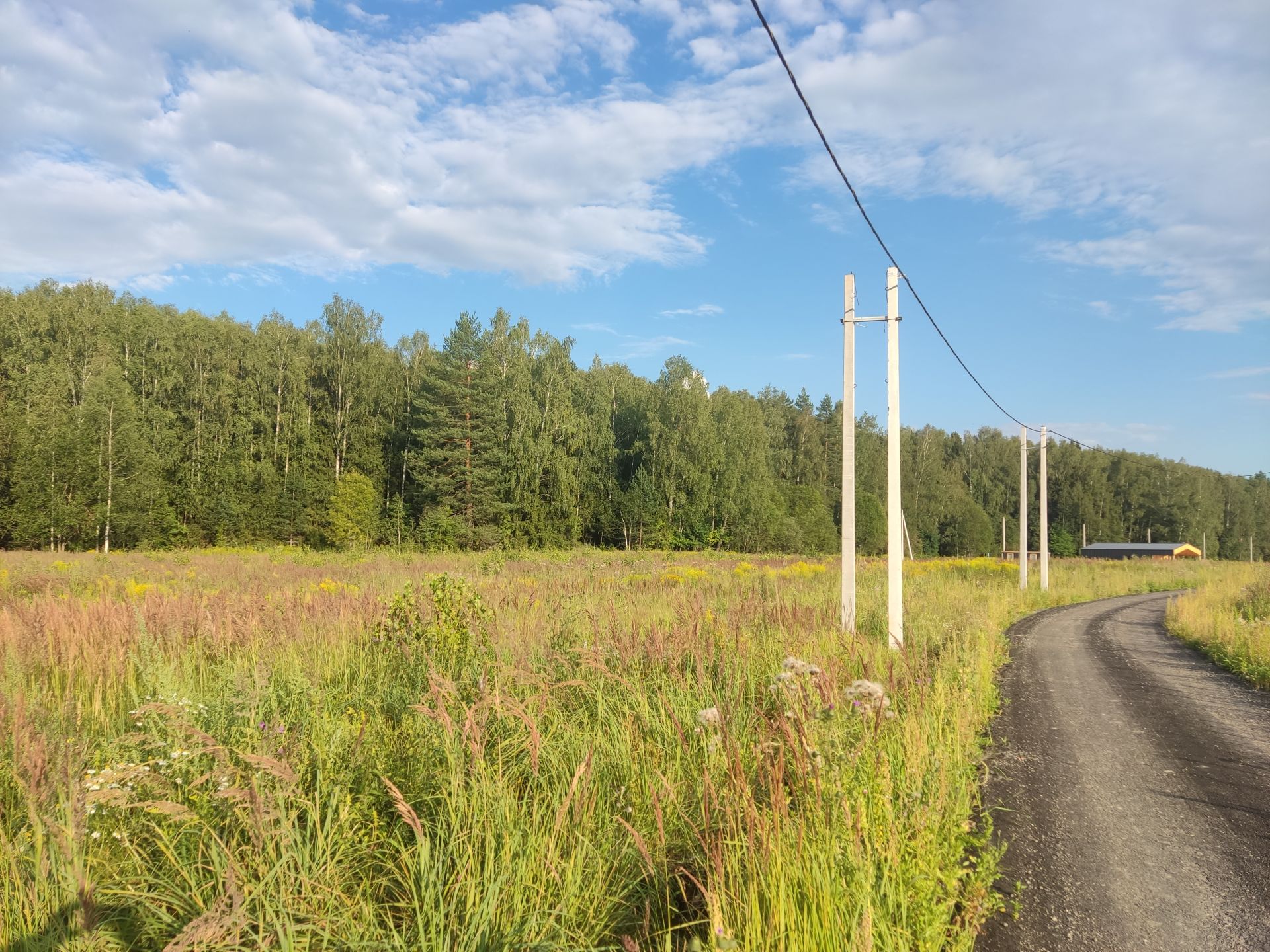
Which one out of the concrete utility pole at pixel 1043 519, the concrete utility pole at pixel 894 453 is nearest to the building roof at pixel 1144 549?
the concrete utility pole at pixel 1043 519

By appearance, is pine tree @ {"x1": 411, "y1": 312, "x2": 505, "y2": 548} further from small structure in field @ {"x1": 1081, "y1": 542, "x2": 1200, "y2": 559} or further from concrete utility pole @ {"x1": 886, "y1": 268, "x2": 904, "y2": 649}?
small structure in field @ {"x1": 1081, "y1": 542, "x2": 1200, "y2": 559}

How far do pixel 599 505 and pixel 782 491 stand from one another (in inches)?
903

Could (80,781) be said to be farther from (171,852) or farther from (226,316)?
(226,316)

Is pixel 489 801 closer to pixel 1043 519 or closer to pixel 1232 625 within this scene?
pixel 1232 625

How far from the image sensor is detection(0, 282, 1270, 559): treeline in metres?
42.9

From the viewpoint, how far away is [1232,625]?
12.4 meters

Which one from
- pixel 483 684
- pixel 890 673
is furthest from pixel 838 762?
pixel 890 673

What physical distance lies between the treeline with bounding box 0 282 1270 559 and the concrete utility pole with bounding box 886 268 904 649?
34.8m

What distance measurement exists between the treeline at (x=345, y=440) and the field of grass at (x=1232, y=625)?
3623 centimetres

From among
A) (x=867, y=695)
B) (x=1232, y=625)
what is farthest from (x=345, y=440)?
(x=867, y=695)

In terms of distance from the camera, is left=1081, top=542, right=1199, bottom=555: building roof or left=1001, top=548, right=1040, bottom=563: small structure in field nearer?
left=1001, top=548, right=1040, bottom=563: small structure in field

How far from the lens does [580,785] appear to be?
3480mm

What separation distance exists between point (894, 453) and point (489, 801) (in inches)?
314

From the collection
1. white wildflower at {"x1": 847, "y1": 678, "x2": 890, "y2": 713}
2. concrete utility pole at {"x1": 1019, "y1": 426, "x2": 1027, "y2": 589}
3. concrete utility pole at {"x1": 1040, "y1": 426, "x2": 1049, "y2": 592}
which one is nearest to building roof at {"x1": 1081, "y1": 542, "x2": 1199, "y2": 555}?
concrete utility pole at {"x1": 1040, "y1": 426, "x2": 1049, "y2": 592}
